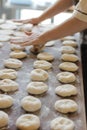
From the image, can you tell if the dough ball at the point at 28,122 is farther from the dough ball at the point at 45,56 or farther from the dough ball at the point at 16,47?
the dough ball at the point at 16,47

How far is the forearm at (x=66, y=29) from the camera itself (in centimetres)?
168

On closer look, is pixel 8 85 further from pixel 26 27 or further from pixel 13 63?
pixel 26 27

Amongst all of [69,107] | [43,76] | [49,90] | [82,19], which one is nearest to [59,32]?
[82,19]

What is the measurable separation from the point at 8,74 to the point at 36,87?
0.69 feet

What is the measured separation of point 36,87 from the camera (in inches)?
58.2

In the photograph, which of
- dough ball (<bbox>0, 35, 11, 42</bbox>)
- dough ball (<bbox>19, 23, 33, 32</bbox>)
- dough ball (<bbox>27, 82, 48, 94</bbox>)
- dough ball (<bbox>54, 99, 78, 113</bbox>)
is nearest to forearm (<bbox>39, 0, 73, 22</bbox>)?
dough ball (<bbox>19, 23, 33, 32</bbox>)

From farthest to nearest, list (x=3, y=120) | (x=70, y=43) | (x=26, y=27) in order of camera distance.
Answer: (x=26, y=27), (x=70, y=43), (x=3, y=120)

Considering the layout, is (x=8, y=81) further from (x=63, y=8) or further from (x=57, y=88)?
(x=63, y=8)

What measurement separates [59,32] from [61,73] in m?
0.28

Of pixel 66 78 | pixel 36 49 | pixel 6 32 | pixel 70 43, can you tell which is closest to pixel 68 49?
pixel 70 43

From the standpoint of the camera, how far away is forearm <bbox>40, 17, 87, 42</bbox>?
5.50 ft

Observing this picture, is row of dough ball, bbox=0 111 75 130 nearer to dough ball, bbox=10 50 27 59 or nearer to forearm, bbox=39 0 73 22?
dough ball, bbox=10 50 27 59

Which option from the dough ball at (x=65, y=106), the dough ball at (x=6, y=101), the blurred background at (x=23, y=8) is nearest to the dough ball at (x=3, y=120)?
the dough ball at (x=6, y=101)

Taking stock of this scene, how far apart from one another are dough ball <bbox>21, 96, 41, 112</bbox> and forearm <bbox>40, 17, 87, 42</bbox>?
1.83ft
